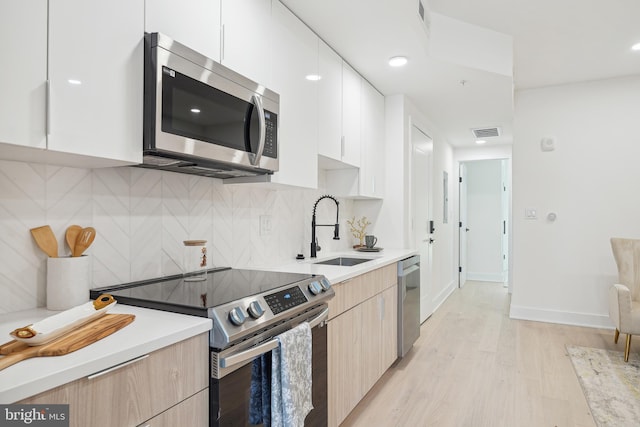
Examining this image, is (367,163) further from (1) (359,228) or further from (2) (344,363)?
(2) (344,363)

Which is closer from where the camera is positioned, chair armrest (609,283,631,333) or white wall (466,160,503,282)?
chair armrest (609,283,631,333)

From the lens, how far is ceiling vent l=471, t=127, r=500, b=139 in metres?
5.20

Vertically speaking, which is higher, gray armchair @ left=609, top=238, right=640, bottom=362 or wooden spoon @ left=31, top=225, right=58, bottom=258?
wooden spoon @ left=31, top=225, right=58, bottom=258

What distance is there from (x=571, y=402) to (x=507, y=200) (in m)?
4.70

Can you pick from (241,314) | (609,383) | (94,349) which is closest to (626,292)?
(609,383)

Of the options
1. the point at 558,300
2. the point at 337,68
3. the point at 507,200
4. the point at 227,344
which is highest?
the point at 337,68

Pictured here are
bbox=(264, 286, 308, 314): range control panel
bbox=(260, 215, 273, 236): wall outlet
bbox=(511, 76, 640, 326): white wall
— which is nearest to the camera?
bbox=(264, 286, 308, 314): range control panel

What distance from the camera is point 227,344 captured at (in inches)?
45.4

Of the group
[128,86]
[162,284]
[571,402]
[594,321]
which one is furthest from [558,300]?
[128,86]

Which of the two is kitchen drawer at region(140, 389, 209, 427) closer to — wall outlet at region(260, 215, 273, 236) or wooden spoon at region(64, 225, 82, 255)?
wooden spoon at region(64, 225, 82, 255)

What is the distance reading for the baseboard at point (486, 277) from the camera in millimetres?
6913

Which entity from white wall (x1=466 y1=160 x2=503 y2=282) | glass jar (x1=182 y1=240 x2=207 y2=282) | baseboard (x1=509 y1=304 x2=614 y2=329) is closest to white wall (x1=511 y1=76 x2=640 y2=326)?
baseboard (x1=509 y1=304 x2=614 y2=329)

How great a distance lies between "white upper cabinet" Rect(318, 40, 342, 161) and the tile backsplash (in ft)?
1.56

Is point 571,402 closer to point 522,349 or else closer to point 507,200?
point 522,349
